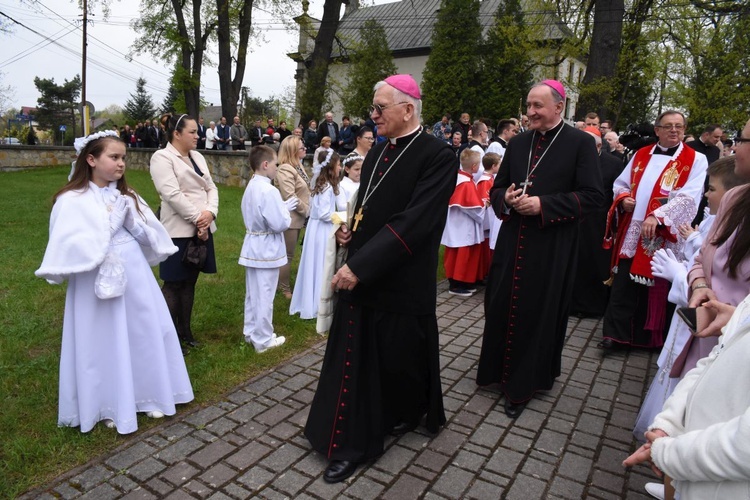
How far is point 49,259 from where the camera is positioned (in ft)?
10.4

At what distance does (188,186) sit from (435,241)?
8.00 ft

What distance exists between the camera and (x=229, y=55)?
70.7ft

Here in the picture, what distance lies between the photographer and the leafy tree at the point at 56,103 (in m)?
60.7

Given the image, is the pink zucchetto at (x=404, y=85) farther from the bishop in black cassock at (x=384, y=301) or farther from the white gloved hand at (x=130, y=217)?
the white gloved hand at (x=130, y=217)

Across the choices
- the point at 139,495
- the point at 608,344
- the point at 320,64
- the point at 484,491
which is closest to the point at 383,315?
the point at 484,491

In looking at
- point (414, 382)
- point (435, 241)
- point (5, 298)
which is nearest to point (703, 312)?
point (435, 241)

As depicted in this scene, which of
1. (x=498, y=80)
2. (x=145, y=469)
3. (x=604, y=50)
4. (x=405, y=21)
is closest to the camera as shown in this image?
(x=145, y=469)

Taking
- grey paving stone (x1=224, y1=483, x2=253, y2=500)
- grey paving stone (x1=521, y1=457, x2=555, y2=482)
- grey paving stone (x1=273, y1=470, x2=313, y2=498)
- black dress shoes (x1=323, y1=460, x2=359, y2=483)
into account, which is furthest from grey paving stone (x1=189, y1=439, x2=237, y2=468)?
grey paving stone (x1=521, y1=457, x2=555, y2=482)

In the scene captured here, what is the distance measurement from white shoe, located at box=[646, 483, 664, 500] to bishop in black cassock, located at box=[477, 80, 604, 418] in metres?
1.03

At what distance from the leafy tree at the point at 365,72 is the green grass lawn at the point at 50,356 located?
21058 millimetres

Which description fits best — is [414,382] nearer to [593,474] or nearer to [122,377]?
[593,474]

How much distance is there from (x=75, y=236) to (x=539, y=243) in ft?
Result: 10.3

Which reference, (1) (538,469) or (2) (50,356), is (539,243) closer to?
(1) (538,469)

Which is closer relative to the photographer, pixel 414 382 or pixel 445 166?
pixel 445 166
